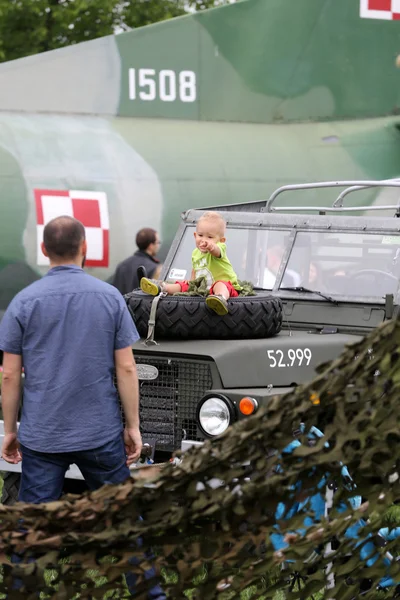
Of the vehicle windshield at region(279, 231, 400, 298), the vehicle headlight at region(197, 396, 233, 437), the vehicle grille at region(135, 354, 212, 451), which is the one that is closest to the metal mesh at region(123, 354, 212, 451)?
the vehicle grille at region(135, 354, 212, 451)

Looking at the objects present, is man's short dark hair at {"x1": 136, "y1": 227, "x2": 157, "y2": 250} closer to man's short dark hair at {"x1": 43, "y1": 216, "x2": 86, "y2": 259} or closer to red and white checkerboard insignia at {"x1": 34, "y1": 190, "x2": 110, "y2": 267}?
red and white checkerboard insignia at {"x1": 34, "y1": 190, "x2": 110, "y2": 267}

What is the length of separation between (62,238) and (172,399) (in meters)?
1.51

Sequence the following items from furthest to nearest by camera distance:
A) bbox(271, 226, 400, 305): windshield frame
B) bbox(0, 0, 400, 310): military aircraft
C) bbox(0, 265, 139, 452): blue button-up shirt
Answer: bbox(0, 0, 400, 310): military aircraft < bbox(271, 226, 400, 305): windshield frame < bbox(0, 265, 139, 452): blue button-up shirt

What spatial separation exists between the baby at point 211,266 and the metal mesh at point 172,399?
0.47m

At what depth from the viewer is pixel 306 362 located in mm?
5891

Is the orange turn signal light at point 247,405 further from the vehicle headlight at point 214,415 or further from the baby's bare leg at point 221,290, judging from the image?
the baby's bare leg at point 221,290

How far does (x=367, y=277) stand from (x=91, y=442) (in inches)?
107

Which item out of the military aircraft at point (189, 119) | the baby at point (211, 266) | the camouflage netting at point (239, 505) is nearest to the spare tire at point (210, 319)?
the baby at point (211, 266)

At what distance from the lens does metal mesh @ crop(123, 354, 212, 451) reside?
5.70 meters

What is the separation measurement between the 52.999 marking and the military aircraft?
5007 mm

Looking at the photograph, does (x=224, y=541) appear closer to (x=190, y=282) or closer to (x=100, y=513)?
(x=100, y=513)

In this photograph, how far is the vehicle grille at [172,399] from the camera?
18.7 feet

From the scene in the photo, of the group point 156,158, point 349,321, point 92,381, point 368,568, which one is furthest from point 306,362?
point 156,158

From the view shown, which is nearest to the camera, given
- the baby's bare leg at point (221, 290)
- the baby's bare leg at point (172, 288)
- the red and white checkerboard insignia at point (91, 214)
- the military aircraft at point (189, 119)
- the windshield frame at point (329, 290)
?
the baby's bare leg at point (221, 290)
